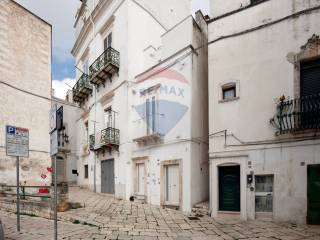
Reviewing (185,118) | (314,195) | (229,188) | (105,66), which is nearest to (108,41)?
(105,66)

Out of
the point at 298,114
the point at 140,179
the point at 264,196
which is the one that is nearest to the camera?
the point at 298,114

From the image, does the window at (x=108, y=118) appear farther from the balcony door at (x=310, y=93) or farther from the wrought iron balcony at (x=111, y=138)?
the balcony door at (x=310, y=93)

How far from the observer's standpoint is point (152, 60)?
14.7 meters

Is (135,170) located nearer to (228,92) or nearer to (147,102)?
(147,102)

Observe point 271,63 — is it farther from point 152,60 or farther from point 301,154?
point 152,60

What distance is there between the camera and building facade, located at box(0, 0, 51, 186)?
14391 millimetres

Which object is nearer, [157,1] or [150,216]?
[150,216]

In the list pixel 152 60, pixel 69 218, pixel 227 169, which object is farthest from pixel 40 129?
pixel 227 169

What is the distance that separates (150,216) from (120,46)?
32.6ft

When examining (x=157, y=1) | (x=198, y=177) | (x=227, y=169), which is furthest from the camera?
(x=157, y=1)

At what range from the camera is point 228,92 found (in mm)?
10148

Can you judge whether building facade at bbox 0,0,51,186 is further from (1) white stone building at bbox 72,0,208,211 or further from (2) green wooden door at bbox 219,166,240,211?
(2) green wooden door at bbox 219,166,240,211

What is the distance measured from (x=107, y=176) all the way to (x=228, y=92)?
30.7 ft

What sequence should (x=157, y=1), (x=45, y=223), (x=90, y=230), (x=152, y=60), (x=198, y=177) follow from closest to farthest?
(x=90, y=230), (x=45, y=223), (x=198, y=177), (x=152, y=60), (x=157, y=1)
